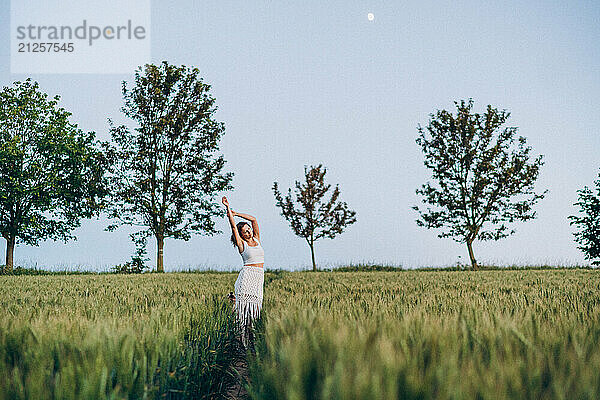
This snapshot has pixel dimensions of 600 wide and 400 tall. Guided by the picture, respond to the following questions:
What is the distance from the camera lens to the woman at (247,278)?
693cm

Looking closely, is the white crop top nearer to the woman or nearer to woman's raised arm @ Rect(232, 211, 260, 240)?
the woman

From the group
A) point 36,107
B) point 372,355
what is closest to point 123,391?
point 372,355

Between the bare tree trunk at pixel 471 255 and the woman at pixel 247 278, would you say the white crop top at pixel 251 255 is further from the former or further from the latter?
the bare tree trunk at pixel 471 255

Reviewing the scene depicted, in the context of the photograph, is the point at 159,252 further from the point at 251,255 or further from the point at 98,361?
the point at 98,361

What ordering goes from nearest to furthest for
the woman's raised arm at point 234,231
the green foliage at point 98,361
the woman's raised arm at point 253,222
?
the green foliage at point 98,361, the woman's raised arm at point 234,231, the woman's raised arm at point 253,222

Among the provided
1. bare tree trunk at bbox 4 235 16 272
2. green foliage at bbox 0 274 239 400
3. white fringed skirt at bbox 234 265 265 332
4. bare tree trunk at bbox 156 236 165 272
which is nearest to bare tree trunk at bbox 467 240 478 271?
bare tree trunk at bbox 156 236 165 272

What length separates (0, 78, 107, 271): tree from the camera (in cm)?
2802

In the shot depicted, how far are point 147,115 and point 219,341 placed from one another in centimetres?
2832

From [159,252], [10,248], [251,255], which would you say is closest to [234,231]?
[251,255]

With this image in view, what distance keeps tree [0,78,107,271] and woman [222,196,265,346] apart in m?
25.6

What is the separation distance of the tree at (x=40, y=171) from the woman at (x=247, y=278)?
25.6 meters

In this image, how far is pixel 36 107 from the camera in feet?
99.4

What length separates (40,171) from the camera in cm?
2902

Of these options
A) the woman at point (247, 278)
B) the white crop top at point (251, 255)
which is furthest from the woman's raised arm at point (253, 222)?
the white crop top at point (251, 255)
